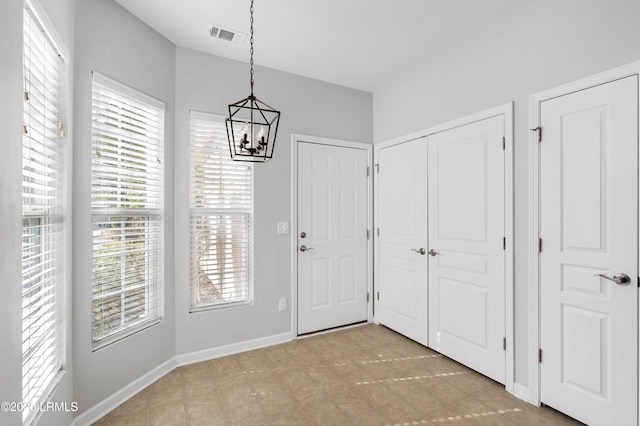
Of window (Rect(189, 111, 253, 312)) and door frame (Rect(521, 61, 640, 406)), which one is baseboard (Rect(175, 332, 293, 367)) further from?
door frame (Rect(521, 61, 640, 406))

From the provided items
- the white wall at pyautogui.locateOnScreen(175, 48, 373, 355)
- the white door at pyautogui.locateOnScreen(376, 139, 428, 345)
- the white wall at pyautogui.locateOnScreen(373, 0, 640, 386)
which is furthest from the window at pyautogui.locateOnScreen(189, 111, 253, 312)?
the white wall at pyautogui.locateOnScreen(373, 0, 640, 386)

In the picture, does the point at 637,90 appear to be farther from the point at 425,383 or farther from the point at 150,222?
the point at 150,222

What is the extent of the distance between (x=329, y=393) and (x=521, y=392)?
1.36 meters

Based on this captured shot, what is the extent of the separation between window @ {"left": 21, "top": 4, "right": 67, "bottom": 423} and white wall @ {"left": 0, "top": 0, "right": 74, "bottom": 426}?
19 cm

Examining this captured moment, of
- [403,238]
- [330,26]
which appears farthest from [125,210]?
[403,238]

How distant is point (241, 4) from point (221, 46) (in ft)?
2.08

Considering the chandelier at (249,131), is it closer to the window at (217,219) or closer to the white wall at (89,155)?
the window at (217,219)

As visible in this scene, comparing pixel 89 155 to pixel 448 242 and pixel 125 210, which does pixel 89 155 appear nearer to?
pixel 125 210

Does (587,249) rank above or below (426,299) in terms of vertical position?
above

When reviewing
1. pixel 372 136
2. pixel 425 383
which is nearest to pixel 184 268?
pixel 425 383

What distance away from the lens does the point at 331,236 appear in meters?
3.55

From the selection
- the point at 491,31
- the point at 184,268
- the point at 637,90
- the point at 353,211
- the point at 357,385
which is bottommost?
the point at 357,385

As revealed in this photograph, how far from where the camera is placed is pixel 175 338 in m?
2.78

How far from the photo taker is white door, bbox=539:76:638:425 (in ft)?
5.80
